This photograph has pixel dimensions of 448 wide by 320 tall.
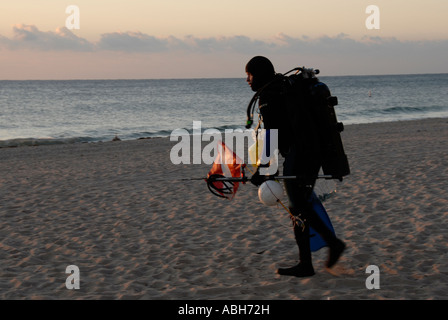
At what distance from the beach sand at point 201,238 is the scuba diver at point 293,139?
640 millimetres

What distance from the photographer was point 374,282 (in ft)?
15.2

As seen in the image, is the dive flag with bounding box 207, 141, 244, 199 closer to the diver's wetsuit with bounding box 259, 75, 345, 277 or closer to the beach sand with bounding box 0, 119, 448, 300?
the diver's wetsuit with bounding box 259, 75, 345, 277

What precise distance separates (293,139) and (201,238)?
7.90ft

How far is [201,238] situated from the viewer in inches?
252

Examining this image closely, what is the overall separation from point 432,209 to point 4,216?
6.31m

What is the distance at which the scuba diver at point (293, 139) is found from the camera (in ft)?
14.4

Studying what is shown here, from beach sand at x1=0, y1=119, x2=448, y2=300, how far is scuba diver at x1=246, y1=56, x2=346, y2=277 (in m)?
0.64

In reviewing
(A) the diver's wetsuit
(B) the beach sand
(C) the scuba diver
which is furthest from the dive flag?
(B) the beach sand

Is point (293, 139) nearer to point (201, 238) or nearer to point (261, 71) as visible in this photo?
point (261, 71)

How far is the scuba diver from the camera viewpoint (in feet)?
14.4

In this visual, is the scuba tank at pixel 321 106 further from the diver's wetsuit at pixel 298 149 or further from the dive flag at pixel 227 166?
the dive flag at pixel 227 166

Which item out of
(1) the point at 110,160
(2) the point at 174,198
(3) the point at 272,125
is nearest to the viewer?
(3) the point at 272,125
